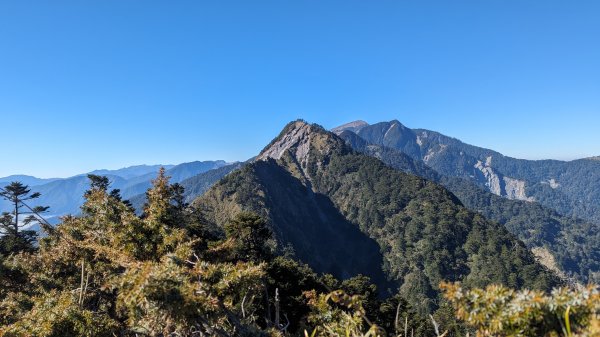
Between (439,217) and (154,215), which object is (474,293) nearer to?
(154,215)

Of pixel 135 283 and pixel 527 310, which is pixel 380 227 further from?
pixel 527 310

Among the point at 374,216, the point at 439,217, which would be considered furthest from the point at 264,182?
the point at 439,217

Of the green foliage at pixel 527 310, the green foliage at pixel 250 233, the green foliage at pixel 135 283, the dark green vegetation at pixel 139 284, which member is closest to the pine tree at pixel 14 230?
the dark green vegetation at pixel 139 284

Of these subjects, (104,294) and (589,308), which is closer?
(589,308)

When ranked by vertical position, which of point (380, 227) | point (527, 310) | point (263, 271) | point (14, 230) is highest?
point (527, 310)

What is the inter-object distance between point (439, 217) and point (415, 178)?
33.5 m

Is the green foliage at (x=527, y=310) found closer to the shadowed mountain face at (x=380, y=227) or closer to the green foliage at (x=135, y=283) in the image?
the green foliage at (x=135, y=283)

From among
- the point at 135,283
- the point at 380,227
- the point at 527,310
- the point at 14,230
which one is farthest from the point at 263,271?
the point at 380,227

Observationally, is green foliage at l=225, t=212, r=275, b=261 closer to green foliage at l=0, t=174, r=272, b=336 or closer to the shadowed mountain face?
green foliage at l=0, t=174, r=272, b=336

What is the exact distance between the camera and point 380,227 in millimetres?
159750

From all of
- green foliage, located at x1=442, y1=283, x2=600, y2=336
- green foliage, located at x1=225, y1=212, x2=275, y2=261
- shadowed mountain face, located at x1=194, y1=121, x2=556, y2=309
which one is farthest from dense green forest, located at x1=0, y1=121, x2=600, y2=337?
shadowed mountain face, located at x1=194, y1=121, x2=556, y2=309

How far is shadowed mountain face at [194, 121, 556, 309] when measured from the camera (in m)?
119

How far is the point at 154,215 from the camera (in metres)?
13.1

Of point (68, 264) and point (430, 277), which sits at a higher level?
point (68, 264)
